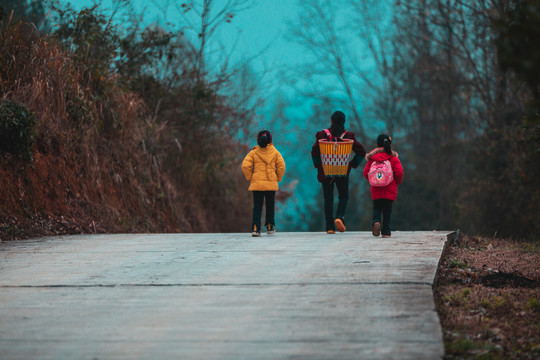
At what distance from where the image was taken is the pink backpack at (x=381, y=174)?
11.4 m

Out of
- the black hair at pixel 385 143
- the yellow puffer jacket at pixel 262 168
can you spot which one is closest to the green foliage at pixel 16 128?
the yellow puffer jacket at pixel 262 168

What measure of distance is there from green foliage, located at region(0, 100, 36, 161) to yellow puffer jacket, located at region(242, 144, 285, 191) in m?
3.52

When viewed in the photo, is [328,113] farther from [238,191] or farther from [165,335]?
[165,335]

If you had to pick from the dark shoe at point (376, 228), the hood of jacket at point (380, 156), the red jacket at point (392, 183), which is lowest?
the dark shoe at point (376, 228)

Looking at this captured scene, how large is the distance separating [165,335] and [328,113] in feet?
128

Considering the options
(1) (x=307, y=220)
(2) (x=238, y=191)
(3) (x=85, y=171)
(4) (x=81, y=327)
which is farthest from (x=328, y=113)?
(4) (x=81, y=327)

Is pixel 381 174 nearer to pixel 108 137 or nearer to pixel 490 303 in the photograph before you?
pixel 490 303

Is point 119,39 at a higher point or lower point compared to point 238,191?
higher

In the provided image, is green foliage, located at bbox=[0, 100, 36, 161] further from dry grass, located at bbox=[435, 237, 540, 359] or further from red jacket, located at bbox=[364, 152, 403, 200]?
dry grass, located at bbox=[435, 237, 540, 359]

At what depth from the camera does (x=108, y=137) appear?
55.1 ft

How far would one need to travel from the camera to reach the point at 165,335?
17.0ft

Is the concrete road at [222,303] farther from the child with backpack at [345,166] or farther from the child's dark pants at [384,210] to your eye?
the child with backpack at [345,166]

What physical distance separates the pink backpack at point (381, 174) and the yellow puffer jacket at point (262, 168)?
173 centimetres

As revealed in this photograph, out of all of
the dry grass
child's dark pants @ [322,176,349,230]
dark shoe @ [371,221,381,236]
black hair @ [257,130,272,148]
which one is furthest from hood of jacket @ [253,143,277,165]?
the dry grass
